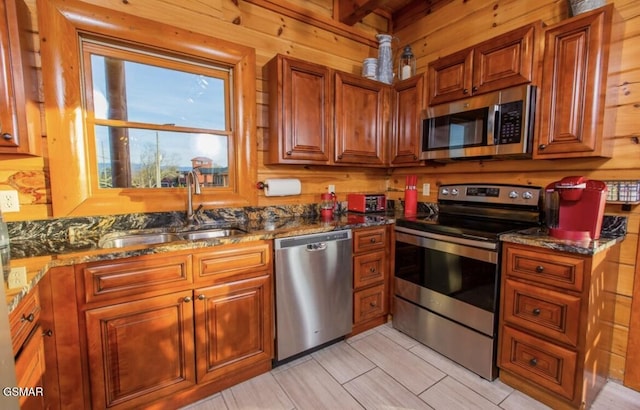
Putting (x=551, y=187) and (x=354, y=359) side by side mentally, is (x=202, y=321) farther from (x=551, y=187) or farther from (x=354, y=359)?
(x=551, y=187)

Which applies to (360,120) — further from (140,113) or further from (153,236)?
(153,236)

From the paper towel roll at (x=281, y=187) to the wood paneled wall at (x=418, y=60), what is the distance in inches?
3.9

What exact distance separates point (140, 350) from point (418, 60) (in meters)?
3.13

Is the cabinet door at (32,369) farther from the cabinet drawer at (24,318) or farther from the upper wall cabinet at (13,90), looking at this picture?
the upper wall cabinet at (13,90)

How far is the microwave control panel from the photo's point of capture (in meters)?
1.86

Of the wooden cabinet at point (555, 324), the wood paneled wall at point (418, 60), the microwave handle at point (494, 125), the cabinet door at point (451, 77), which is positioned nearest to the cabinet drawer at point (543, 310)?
the wooden cabinet at point (555, 324)

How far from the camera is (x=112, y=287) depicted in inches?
52.5

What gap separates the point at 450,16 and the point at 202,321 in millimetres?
3043

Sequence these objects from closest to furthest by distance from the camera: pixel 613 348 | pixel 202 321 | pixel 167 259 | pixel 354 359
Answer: pixel 167 259
pixel 202 321
pixel 613 348
pixel 354 359

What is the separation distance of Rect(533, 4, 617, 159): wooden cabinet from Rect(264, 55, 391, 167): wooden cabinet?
1.21 metres

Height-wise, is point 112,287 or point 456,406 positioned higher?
point 112,287

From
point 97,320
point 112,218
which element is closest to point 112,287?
point 97,320

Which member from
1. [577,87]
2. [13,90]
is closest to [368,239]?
[577,87]

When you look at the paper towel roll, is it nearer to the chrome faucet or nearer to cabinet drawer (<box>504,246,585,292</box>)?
the chrome faucet
